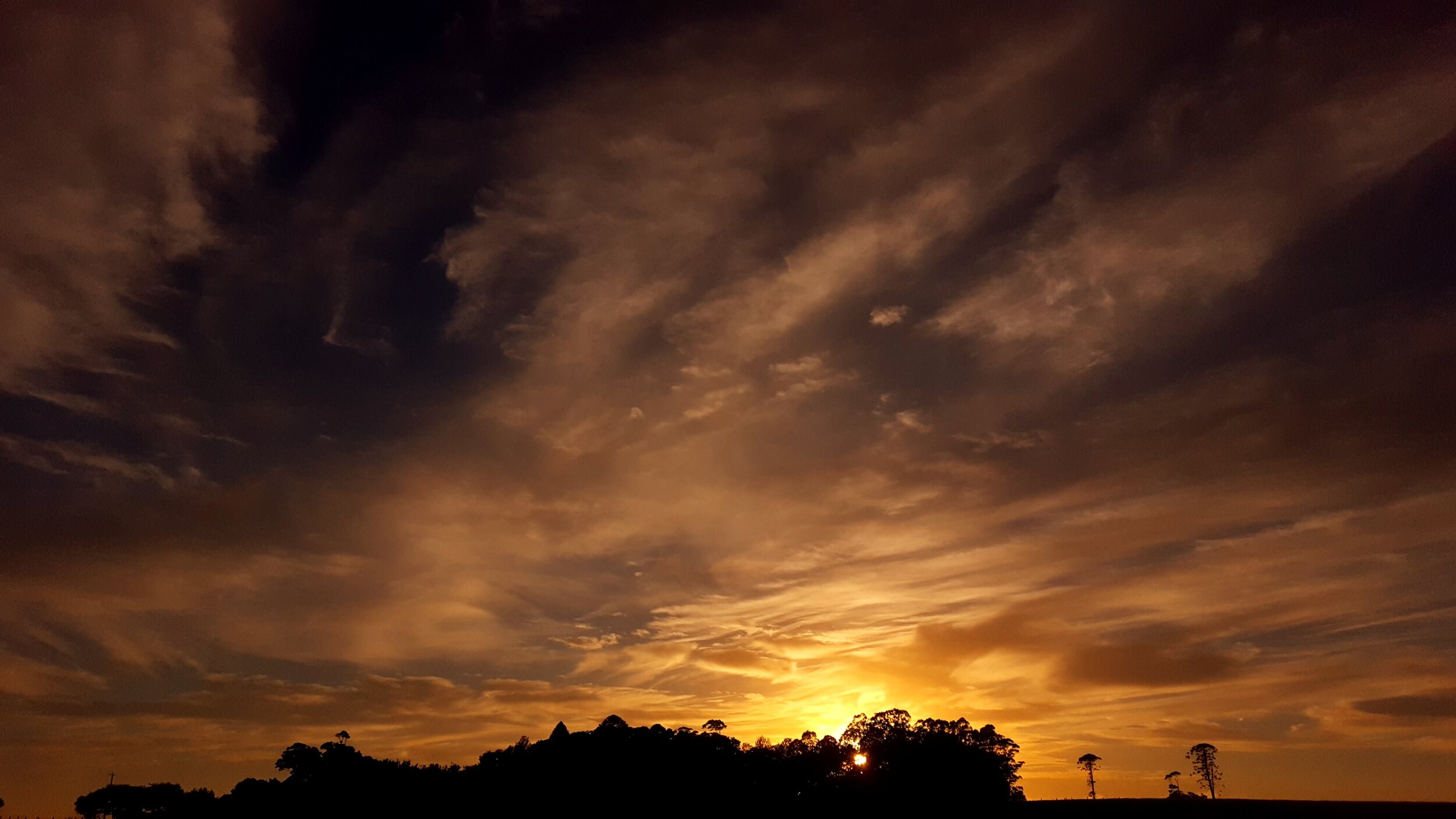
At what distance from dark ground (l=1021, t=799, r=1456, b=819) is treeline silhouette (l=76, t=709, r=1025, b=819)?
A: 82.8 ft

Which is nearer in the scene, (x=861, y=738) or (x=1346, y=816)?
(x=1346, y=816)

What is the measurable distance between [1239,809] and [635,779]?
82.1m

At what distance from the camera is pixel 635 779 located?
423 feet

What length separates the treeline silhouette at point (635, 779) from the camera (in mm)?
127812

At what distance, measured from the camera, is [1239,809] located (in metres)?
112

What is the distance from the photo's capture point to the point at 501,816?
125562 millimetres

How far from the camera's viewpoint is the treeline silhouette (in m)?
128

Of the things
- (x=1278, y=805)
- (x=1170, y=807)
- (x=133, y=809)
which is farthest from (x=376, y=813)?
(x=1278, y=805)

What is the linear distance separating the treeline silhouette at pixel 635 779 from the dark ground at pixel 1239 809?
25236 millimetres

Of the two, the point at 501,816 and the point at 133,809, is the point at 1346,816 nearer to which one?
the point at 501,816

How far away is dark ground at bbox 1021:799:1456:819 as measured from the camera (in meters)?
108

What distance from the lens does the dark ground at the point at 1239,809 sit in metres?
108

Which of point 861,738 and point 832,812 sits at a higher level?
point 861,738

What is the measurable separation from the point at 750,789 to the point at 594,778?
77.6 ft
